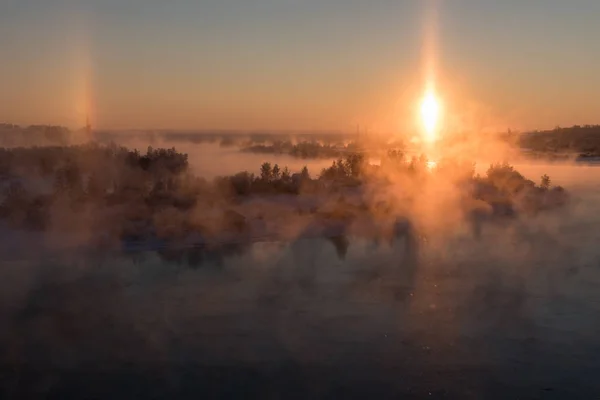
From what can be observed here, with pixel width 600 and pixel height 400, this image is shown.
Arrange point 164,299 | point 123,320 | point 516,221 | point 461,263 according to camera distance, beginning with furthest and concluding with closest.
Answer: point 516,221
point 461,263
point 164,299
point 123,320

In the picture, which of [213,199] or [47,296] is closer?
[47,296]

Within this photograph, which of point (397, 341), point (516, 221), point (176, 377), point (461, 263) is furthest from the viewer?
point (516, 221)

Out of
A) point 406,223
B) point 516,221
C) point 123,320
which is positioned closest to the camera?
point 123,320

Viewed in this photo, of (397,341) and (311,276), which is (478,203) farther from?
(397,341)

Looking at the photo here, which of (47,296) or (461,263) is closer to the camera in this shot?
(47,296)

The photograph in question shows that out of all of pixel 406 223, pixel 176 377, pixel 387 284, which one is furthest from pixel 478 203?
pixel 176 377

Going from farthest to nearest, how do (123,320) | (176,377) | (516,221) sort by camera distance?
(516,221) → (123,320) → (176,377)

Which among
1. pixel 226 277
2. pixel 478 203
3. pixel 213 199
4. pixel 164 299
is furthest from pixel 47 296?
pixel 478 203

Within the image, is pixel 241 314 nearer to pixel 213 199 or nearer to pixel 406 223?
pixel 406 223
